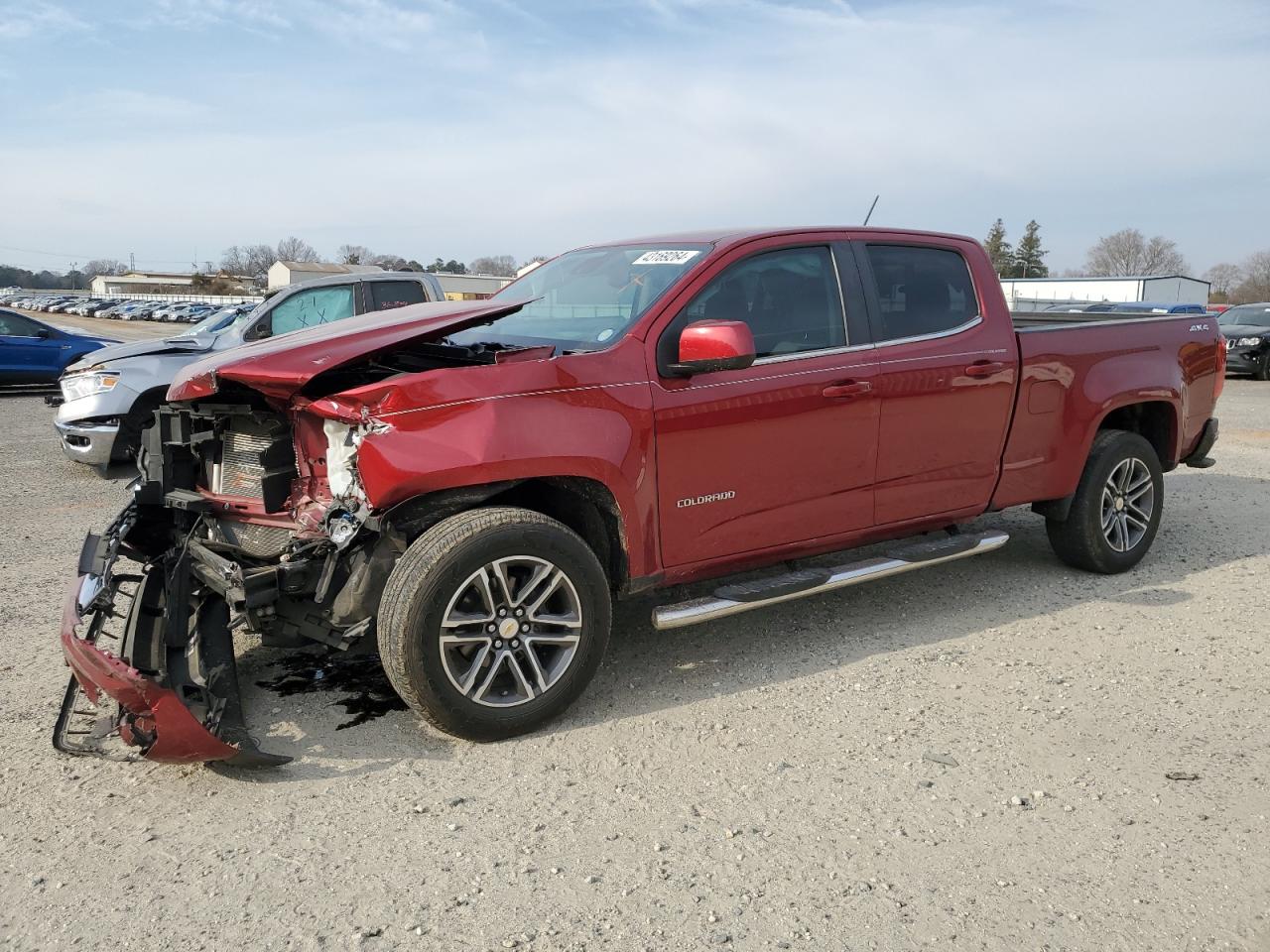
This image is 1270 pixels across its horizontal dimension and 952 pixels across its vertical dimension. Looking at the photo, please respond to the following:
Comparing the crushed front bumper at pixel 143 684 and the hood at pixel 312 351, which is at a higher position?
the hood at pixel 312 351

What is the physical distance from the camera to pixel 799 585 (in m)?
4.36

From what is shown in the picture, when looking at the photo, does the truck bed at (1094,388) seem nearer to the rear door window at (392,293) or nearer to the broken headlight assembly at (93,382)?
the rear door window at (392,293)

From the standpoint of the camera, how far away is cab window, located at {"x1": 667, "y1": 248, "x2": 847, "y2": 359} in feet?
14.0

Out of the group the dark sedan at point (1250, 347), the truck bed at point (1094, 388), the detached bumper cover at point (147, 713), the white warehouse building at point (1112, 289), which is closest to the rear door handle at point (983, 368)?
the truck bed at point (1094, 388)

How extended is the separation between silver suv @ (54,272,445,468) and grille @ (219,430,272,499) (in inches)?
190

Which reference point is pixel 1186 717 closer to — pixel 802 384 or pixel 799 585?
pixel 799 585

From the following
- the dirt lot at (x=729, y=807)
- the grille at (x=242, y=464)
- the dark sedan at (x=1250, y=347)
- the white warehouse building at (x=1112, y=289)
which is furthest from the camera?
the white warehouse building at (x=1112, y=289)

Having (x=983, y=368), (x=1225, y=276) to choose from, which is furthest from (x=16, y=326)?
(x=1225, y=276)

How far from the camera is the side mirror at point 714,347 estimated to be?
381 cm

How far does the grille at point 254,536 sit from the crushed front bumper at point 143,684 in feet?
1.06

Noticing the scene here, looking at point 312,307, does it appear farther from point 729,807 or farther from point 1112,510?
point 729,807

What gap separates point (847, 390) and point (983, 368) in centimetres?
94

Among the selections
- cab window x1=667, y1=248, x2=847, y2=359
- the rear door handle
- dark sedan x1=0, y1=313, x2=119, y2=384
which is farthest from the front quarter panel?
dark sedan x1=0, y1=313, x2=119, y2=384

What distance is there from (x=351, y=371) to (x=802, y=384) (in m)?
1.91
